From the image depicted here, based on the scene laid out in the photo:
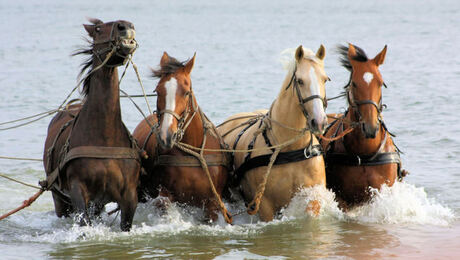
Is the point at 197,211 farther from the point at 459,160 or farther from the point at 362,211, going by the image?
the point at 459,160

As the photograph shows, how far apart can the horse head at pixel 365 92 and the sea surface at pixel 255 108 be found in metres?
0.39

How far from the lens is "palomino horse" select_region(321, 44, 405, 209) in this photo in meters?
6.11

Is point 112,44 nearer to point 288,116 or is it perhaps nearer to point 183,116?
point 183,116

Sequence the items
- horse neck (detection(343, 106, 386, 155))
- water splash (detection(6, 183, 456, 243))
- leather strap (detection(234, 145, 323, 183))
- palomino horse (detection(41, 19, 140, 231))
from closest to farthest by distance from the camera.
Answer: palomino horse (detection(41, 19, 140, 231)) → leather strap (detection(234, 145, 323, 183)) → water splash (detection(6, 183, 456, 243)) → horse neck (detection(343, 106, 386, 155))

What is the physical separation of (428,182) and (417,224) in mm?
2730

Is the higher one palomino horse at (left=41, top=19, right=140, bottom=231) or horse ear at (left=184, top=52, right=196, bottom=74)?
horse ear at (left=184, top=52, right=196, bottom=74)

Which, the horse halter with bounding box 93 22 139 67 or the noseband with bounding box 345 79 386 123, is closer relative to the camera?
the horse halter with bounding box 93 22 139 67

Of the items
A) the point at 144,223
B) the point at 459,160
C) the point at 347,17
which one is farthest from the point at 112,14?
the point at 144,223

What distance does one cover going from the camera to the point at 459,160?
10.9m

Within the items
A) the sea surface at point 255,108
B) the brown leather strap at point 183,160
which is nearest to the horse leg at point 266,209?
the sea surface at point 255,108

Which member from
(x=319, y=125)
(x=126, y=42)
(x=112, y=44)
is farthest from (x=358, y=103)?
(x=112, y=44)

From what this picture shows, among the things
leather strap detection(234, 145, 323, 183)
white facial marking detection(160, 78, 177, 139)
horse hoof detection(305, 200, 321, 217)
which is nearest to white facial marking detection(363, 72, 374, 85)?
leather strap detection(234, 145, 323, 183)

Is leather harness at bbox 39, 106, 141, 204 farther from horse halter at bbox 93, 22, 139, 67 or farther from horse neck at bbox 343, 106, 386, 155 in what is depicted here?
horse neck at bbox 343, 106, 386, 155

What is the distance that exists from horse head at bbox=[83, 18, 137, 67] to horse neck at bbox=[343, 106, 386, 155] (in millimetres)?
2057
